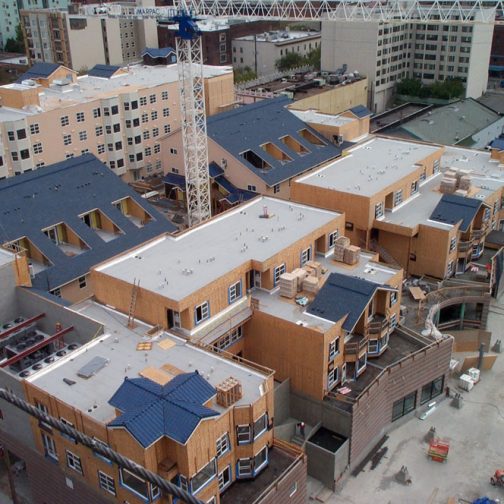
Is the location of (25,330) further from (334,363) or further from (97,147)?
(97,147)

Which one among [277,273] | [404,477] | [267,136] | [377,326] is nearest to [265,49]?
[267,136]

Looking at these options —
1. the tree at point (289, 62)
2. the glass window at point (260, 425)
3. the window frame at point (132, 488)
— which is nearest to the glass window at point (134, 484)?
the window frame at point (132, 488)

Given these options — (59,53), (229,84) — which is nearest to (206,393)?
(229,84)

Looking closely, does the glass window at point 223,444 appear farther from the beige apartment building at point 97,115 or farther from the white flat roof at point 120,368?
the beige apartment building at point 97,115

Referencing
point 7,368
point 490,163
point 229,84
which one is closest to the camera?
point 7,368

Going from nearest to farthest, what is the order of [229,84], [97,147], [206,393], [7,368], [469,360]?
[206,393] → [7,368] → [469,360] → [97,147] → [229,84]

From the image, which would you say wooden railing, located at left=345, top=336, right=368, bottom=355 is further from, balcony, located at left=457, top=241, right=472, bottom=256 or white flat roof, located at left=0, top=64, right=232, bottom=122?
white flat roof, located at left=0, top=64, right=232, bottom=122
